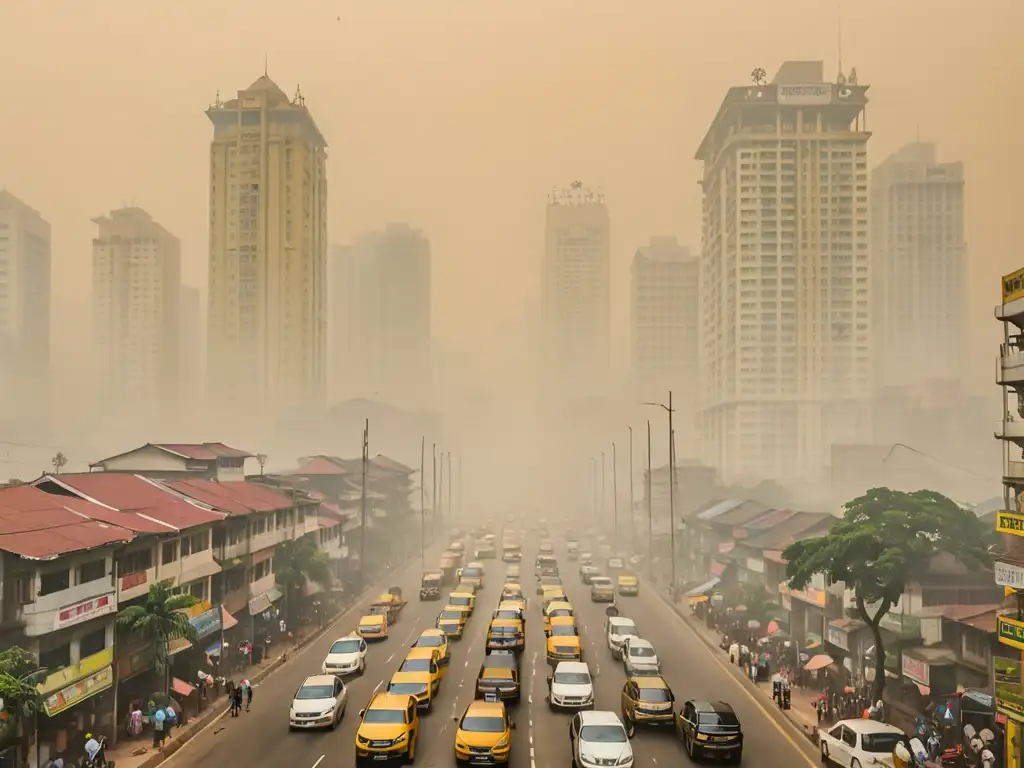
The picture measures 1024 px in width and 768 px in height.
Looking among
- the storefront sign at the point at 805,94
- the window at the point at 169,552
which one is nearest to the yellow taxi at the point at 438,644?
the window at the point at 169,552

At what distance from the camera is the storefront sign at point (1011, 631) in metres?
26.6

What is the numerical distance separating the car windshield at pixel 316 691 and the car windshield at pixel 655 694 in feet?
33.4

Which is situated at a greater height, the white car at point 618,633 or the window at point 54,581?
the window at point 54,581

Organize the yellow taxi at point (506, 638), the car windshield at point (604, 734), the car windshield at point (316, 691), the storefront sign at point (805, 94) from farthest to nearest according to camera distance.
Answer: the storefront sign at point (805, 94) → the yellow taxi at point (506, 638) → the car windshield at point (316, 691) → the car windshield at point (604, 734)

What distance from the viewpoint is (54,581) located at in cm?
2902

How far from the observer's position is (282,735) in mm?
30297

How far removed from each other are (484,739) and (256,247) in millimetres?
158410

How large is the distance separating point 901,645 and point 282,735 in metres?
23.5

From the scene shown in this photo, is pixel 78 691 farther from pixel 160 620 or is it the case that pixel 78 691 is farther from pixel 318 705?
pixel 318 705

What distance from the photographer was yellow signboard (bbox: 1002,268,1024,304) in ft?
96.0

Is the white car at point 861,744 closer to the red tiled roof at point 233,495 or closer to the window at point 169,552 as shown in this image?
the window at point 169,552

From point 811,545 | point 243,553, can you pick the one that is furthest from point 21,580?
point 811,545

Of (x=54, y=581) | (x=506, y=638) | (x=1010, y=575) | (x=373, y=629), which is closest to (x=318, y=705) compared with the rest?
(x=54, y=581)

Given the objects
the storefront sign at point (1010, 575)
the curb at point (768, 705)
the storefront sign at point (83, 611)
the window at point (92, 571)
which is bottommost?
the curb at point (768, 705)
